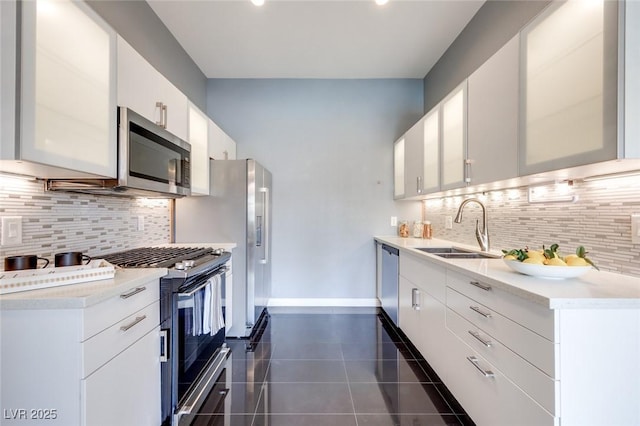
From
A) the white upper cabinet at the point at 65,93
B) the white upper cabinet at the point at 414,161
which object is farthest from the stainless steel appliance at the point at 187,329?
the white upper cabinet at the point at 414,161

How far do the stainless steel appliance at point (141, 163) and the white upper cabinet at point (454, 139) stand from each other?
202 centimetres

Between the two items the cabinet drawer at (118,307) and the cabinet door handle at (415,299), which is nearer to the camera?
the cabinet drawer at (118,307)

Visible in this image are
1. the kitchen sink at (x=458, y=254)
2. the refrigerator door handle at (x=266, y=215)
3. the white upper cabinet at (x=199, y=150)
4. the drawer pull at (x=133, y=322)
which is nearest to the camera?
the drawer pull at (x=133, y=322)

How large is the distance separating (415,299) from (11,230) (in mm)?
2448

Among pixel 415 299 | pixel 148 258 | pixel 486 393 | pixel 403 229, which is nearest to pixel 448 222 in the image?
pixel 403 229

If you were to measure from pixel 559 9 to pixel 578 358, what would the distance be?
1.42 metres

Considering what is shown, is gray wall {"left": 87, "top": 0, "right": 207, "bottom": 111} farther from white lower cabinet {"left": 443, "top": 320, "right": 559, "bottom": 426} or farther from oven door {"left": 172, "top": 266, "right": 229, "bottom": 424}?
white lower cabinet {"left": 443, "top": 320, "right": 559, "bottom": 426}

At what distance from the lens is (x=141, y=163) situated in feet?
5.22

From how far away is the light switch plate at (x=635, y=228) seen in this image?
3.84 feet

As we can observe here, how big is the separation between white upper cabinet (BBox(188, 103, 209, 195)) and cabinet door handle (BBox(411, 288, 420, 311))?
1983 mm

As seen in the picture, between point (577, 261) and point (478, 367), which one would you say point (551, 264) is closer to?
point (577, 261)

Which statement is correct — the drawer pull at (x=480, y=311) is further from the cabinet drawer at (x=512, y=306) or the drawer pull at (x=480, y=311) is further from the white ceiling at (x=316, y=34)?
the white ceiling at (x=316, y=34)

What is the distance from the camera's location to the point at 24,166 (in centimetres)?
113

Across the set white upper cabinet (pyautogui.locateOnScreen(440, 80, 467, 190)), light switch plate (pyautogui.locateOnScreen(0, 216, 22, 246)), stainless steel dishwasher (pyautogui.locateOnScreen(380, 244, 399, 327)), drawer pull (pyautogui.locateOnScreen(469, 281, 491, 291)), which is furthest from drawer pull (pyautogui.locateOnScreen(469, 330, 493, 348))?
light switch plate (pyautogui.locateOnScreen(0, 216, 22, 246))
